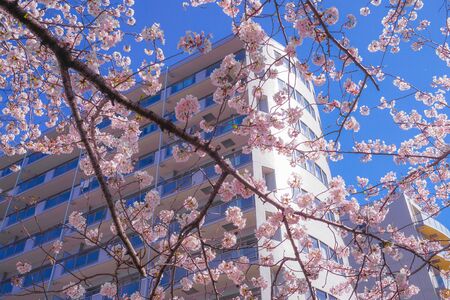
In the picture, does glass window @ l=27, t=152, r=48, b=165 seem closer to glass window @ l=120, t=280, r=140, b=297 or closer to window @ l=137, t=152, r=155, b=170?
window @ l=137, t=152, r=155, b=170

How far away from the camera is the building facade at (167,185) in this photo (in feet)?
56.4

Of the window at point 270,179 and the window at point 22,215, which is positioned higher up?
the window at point 22,215

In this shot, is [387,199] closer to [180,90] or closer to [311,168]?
[311,168]

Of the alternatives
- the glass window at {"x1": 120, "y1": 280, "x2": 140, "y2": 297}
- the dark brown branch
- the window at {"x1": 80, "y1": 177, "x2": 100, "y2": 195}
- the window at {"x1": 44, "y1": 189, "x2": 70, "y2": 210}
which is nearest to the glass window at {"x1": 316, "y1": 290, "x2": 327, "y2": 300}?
the glass window at {"x1": 120, "y1": 280, "x2": 140, "y2": 297}

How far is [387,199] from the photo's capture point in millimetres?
5742

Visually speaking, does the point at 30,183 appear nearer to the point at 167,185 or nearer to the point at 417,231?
the point at 167,185

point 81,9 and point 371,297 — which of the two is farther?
point 371,297

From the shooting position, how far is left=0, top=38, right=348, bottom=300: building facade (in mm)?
17203

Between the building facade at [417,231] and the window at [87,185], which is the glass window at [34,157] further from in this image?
the building facade at [417,231]

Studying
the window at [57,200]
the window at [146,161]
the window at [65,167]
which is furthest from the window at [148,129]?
the window at [57,200]

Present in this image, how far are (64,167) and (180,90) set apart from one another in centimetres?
905

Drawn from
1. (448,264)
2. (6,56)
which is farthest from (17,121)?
(448,264)

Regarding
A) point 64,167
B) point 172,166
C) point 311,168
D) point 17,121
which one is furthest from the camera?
point 64,167

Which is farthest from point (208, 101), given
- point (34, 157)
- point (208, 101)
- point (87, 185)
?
point (34, 157)
